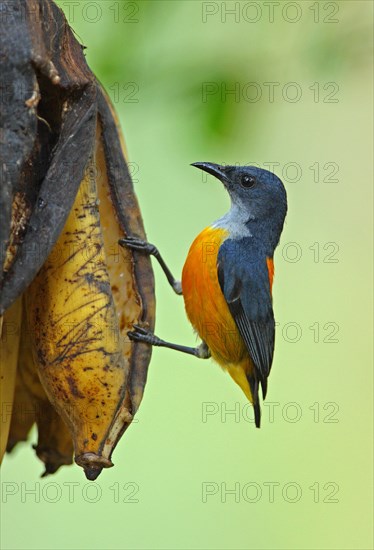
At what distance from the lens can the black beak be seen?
3000 mm

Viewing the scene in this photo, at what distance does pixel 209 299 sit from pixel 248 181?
1.36 ft

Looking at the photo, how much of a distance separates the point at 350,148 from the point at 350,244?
48cm

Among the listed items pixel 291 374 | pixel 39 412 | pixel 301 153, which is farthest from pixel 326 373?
pixel 39 412

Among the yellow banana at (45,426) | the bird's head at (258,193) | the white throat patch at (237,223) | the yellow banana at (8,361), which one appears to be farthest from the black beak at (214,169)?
the yellow banana at (8,361)

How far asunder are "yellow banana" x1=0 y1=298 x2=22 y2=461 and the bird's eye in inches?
62.2

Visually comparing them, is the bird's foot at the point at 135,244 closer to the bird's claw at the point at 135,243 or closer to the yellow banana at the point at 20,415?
the bird's claw at the point at 135,243

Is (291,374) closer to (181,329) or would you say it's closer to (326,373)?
(326,373)

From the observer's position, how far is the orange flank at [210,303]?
10.6 feet

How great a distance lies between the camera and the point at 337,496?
3.84 m

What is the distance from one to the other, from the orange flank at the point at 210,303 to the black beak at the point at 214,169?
6.9 inches

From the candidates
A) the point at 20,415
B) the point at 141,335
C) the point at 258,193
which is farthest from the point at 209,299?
the point at 141,335

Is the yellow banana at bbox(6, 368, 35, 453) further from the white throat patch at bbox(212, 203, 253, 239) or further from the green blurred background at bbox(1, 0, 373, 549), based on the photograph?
the white throat patch at bbox(212, 203, 253, 239)

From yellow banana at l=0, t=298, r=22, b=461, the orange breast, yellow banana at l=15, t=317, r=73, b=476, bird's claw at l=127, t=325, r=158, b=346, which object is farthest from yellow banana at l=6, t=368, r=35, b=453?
the orange breast

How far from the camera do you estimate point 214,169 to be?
320 cm
